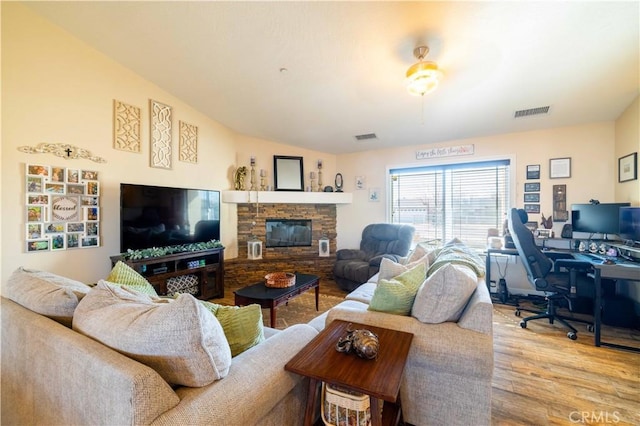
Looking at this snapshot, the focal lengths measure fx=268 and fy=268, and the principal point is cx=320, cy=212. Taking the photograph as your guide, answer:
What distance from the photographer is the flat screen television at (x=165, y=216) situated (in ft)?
10.1

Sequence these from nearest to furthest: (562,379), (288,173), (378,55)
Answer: (562,379)
(378,55)
(288,173)

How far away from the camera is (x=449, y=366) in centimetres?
140

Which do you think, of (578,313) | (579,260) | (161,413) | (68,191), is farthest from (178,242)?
(578,313)

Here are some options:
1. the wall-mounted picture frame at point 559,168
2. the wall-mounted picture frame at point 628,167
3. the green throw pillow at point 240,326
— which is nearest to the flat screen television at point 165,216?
the green throw pillow at point 240,326

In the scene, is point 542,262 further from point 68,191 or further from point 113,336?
point 68,191

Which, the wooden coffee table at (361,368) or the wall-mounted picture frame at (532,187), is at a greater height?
the wall-mounted picture frame at (532,187)

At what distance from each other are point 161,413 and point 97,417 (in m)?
0.25

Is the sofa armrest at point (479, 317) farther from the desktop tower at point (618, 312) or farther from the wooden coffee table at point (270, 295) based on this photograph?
the desktop tower at point (618, 312)

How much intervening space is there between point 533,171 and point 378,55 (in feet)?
9.84

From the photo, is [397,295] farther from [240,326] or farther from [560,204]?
[560,204]

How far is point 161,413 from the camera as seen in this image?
0.81 meters

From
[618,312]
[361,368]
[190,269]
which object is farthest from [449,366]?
[190,269]

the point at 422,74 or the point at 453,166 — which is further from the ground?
the point at 422,74
